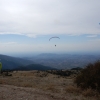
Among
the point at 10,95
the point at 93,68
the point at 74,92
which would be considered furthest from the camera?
the point at 93,68

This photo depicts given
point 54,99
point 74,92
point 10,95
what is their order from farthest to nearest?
point 74,92, point 10,95, point 54,99

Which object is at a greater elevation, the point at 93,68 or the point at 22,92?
the point at 93,68

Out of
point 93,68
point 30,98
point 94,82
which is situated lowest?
point 30,98

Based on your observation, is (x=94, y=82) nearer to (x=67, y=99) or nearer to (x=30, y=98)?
(x=67, y=99)

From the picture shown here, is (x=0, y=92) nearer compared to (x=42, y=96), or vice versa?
(x=42, y=96)

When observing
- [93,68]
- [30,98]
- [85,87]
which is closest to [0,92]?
[30,98]

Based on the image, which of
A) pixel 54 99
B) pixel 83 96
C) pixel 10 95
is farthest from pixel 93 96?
pixel 10 95

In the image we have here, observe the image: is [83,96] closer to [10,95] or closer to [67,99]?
[67,99]
